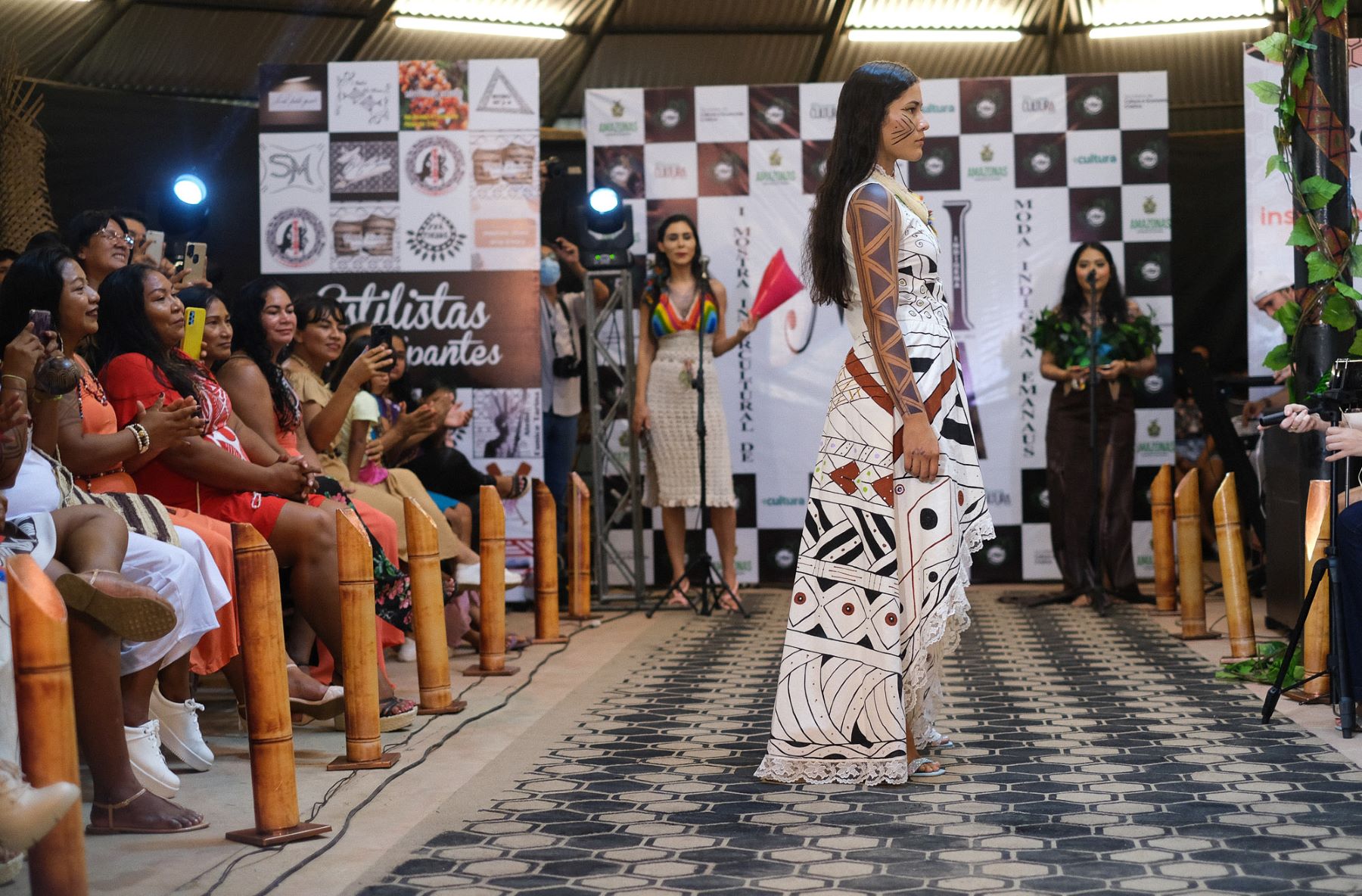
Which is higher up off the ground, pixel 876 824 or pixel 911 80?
pixel 911 80

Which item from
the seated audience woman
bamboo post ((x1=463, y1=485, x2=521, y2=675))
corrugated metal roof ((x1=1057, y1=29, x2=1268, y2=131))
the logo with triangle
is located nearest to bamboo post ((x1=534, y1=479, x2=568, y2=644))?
bamboo post ((x1=463, y1=485, x2=521, y2=675))

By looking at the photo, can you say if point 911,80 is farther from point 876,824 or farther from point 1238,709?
point 1238,709

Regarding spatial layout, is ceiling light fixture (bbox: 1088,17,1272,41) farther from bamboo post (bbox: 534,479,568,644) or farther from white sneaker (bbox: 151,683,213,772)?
white sneaker (bbox: 151,683,213,772)

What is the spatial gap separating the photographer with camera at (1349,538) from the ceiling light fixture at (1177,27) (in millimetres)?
7823

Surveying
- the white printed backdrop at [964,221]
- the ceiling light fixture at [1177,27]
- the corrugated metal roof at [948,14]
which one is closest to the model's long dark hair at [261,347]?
the white printed backdrop at [964,221]

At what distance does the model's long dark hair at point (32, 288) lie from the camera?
3145mm

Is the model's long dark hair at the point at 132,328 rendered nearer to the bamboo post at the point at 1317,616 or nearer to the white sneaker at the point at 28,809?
the white sneaker at the point at 28,809

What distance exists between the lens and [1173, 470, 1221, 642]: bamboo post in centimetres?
496

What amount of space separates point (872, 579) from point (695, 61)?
8.20 m

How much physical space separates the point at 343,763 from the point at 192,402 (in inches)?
36.5

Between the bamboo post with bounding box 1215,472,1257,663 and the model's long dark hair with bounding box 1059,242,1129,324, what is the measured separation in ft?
7.22

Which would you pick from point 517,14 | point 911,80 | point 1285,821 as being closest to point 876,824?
point 1285,821

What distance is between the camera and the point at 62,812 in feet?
6.22

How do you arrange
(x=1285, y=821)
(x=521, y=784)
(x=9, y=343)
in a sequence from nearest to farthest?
(x=1285, y=821)
(x=9, y=343)
(x=521, y=784)
